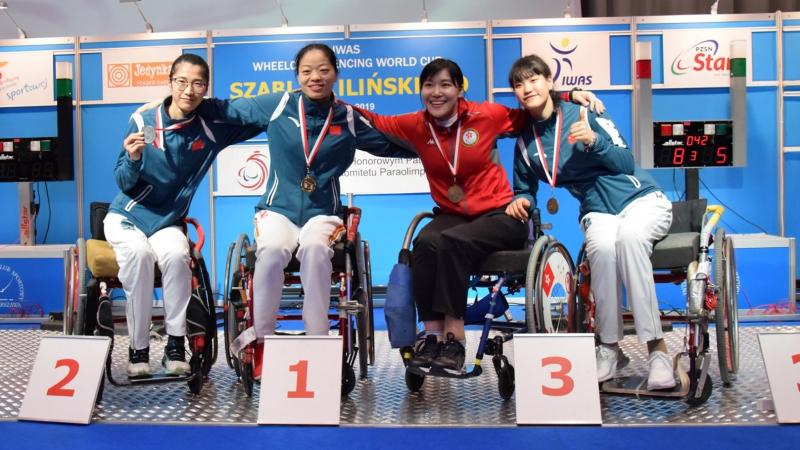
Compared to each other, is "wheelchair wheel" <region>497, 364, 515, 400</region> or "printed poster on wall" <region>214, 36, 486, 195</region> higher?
"printed poster on wall" <region>214, 36, 486, 195</region>

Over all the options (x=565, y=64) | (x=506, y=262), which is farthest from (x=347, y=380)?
(x=565, y=64)

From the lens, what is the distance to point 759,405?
8.48ft

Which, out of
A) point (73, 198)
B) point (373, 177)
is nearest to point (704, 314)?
point (373, 177)

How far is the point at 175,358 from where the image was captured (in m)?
2.93

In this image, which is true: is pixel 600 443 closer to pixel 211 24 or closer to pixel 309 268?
pixel 309 268

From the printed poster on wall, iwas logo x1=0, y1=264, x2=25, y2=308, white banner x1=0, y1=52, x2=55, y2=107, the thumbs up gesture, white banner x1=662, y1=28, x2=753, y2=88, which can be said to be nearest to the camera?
the thumbs up gesture

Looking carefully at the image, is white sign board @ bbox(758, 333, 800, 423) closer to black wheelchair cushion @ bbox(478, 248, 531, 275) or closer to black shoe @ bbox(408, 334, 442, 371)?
black wheelchair cushion @ bbox(478, 248, 531, 275)

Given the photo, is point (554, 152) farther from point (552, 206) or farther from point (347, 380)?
point (347, 380)

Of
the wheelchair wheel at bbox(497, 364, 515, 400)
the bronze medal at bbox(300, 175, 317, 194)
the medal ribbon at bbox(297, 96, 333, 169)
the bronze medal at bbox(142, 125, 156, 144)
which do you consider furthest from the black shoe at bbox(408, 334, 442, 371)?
the bronze medal at bbox(142, 125, 156, 144)

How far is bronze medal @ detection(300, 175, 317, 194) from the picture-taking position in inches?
116

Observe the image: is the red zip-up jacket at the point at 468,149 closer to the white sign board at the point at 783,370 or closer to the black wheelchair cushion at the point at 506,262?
the black wheelchair cushion at the point at 506,262

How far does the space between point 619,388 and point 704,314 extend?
1.28 feet

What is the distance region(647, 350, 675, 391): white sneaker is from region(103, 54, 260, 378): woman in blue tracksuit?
1.69 metres

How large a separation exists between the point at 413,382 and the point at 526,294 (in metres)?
0.60
